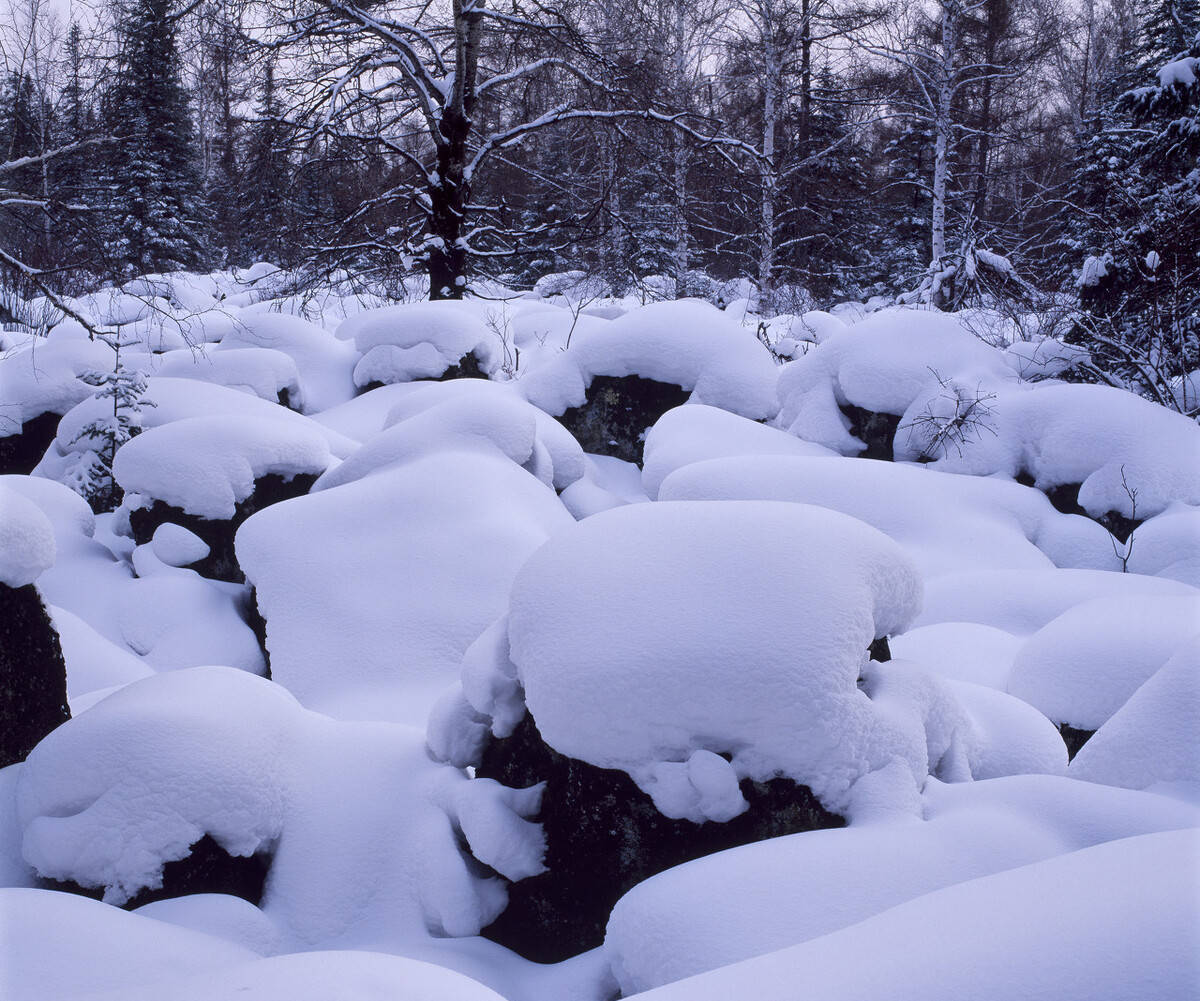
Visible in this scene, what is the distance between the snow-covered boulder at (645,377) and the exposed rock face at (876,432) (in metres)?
0.80

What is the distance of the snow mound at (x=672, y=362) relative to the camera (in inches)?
295

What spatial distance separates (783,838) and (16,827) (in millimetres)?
2334

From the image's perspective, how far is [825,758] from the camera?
7.50 feet

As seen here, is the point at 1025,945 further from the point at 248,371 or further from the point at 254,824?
the point at 248,371

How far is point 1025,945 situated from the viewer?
1100mm

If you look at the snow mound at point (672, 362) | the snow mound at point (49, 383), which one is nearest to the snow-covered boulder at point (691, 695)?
the snow mound at point (672, 362)

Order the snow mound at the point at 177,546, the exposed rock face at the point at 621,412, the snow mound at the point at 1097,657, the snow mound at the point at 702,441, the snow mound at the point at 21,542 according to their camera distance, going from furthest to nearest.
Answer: the exposed rock face at the point at 621,412, the snow mound at the point at 702,441, the snow mound at the point at 177,546, the snow mound at the point at 1097,657, the snow mound at the point at 21,542

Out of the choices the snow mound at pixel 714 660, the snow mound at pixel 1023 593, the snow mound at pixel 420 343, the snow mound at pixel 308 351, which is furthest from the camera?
the snow mound at pixel 308 351

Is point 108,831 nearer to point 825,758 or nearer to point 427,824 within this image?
point 427,824

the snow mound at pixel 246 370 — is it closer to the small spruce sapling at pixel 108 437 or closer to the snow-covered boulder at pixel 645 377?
the small spruce sapling at pixel 108 437

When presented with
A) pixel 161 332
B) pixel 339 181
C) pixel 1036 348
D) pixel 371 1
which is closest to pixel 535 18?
pixel 371 1

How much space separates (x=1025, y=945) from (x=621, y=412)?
668 centimetres

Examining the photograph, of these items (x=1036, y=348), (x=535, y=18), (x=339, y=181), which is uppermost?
(x=535, y=18)

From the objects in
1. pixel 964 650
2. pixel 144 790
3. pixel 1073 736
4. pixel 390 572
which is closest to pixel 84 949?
pixel 144 790
